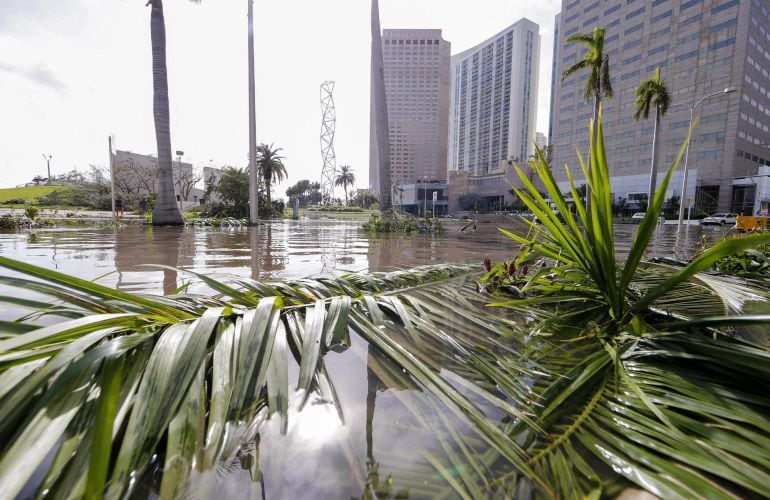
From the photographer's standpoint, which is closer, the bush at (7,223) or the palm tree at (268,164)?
the bush at (7,223)

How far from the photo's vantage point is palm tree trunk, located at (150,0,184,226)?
1311 cm

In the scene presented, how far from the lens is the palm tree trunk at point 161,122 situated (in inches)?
516

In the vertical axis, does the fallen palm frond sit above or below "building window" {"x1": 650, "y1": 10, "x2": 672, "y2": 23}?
below

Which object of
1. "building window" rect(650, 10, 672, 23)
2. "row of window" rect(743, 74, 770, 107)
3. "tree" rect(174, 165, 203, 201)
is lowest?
"tree" rect(174, 165, 203, 201)

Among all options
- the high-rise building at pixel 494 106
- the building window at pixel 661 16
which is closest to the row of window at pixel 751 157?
the building window at pixel 661 16

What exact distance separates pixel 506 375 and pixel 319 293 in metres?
0.85

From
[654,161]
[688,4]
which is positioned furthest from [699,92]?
[654,161]

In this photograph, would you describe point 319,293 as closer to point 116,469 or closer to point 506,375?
point 506,375

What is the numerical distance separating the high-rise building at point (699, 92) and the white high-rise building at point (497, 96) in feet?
83.8

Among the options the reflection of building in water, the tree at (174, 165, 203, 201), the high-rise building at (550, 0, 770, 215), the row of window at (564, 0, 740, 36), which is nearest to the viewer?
the reflection of building in water

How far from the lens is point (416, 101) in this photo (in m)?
63.2

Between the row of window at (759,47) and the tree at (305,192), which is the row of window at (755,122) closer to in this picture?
the row of window at (759,47)

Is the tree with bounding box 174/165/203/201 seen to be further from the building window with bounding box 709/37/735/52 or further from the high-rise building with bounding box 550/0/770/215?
the building window with bounding box 709/37/735/52

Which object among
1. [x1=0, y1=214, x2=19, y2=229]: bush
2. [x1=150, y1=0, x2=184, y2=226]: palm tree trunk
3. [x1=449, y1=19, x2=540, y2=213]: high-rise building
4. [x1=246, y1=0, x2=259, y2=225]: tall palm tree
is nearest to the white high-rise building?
[x1=449, y1=19, x2=540, y2=213]: high-rise building
